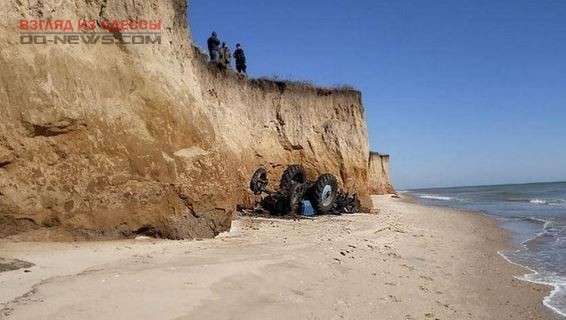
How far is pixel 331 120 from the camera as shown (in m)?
23.4

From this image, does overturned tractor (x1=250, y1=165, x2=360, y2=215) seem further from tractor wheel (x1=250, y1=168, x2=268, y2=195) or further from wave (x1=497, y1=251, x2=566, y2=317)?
wave (x1=497, y1=251, x2=566, y2=317)

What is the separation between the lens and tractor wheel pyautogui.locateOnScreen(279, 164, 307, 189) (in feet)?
53.5

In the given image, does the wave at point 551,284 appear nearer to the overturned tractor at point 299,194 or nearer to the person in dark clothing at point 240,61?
the overturned tractor at point 299,194

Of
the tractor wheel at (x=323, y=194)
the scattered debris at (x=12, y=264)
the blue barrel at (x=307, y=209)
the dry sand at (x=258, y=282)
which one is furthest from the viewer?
the tractor wheel at (x=323, y=194)

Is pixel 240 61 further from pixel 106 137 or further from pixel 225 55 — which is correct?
pixel 106 137

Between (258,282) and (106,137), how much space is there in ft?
12.4

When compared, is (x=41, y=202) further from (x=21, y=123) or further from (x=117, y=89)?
(x=117, y=89)

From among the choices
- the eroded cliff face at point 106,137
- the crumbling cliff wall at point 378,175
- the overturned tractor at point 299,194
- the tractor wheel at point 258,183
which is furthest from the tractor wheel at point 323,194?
the crumbling cliff wall at point 378,175

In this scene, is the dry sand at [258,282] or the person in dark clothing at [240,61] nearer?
the dry sand at [258,282]

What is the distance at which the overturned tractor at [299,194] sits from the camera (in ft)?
50.5

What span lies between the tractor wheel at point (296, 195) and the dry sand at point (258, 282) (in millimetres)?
4800

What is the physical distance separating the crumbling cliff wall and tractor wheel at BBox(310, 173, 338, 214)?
104 ft

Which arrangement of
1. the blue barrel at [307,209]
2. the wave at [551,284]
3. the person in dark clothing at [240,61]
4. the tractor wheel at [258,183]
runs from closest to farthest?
the wave at [551,284] < the blue barrel at [307,209] < the tractor wheel at [258,183] < the person in dark clothing at [240,61]

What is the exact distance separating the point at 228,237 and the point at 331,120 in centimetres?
1510
